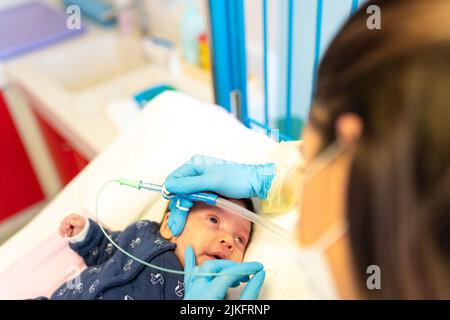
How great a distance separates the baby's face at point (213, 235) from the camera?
0.94 m

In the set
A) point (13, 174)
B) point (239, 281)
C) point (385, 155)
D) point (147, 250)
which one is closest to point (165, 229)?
point (147, 250)

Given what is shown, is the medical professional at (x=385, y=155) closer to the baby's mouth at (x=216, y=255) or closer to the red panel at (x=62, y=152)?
the baby's mouth at (x=216, y=255)

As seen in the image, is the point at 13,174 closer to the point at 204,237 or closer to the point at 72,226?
the point at 72,226

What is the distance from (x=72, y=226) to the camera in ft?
3.35

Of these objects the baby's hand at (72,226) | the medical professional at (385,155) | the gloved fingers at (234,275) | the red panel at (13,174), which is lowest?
the red panel at (13,174)

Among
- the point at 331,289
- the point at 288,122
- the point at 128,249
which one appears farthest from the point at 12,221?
the point at 331,289

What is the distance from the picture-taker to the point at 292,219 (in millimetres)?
944

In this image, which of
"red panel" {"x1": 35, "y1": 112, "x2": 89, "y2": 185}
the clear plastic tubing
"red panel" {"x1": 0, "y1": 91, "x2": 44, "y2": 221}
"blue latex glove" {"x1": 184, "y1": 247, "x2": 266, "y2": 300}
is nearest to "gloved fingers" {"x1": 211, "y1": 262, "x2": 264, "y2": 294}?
"blue latex glove" {"x1": 184, "y1": 247, "x2": 266, "y2": 300}

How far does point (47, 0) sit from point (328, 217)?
2.14 m

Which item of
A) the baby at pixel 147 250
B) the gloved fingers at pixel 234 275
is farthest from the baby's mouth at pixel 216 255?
the gloved fingers at pixel 234 275

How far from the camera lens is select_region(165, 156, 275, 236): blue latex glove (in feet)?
3.00

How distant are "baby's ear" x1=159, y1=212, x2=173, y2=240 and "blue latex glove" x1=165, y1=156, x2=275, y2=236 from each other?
0.09 feet

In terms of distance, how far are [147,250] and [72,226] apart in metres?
0.21

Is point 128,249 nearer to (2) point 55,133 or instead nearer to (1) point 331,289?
(1) point 331,289
